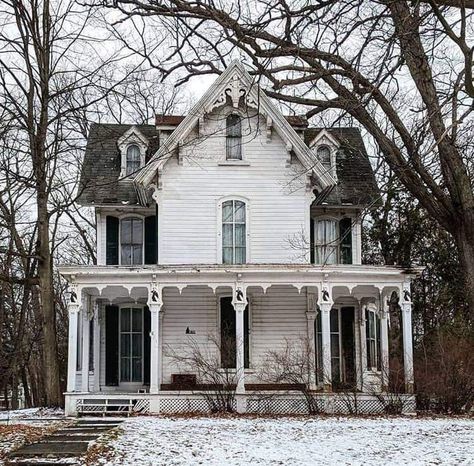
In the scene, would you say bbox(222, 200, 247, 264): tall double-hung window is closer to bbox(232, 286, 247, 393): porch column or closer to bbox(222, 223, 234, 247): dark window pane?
bbox(222, 223, 234, 247): dark window pane

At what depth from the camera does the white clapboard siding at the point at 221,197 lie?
2217cm

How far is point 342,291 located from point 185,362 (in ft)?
15.7

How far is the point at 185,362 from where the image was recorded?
21469mm

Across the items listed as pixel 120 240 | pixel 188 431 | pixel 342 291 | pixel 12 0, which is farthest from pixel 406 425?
pixel 12 0

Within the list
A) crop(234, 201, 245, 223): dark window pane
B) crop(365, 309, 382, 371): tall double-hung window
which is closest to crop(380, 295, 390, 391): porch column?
crop(365, 309, 382, 371): tall double-hung window

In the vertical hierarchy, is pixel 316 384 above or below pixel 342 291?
below

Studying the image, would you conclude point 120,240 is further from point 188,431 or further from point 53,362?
point 188,431

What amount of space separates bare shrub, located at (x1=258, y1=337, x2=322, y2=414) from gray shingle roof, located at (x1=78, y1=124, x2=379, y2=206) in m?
4.53

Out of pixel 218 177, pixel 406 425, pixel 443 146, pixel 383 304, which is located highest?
pixel 218 177

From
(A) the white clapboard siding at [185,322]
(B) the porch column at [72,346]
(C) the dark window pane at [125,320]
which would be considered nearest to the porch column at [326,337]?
(A) the white clapboard siding at [185,322]

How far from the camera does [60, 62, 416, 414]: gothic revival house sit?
2050 centimetres

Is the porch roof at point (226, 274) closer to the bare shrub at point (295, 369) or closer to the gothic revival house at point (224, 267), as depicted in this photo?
the gothic revival house at point (224, 267)

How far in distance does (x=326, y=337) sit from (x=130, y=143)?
8.70m

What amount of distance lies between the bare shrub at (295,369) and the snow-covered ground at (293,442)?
2.26 metres
